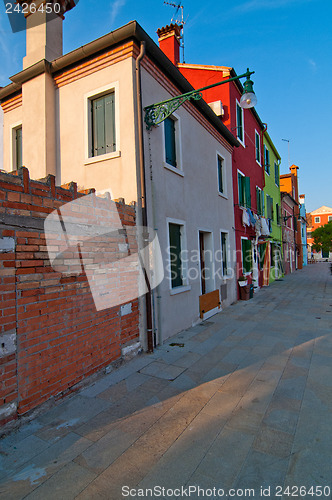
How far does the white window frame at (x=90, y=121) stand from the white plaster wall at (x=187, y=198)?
54 centimetres

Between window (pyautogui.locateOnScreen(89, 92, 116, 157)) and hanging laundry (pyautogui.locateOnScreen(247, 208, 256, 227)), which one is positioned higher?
window (pyautogui.locateOnScreen(89, 92, 116, 157))

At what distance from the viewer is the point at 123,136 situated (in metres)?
4.91

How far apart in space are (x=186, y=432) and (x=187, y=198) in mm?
4988

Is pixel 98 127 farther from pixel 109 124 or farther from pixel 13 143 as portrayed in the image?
pixel 13 143

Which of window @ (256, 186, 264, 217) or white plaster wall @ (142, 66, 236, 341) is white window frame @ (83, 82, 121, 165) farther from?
window @ (256, 186, 264, 217)

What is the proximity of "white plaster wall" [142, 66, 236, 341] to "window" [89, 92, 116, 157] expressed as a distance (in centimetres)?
69

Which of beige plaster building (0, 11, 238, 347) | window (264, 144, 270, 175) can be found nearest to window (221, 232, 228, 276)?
beige plaster building (0, 11, 238, 347)

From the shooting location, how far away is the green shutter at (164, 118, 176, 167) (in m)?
5.96

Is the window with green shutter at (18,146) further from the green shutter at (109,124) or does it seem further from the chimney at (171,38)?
the chimney at (171,38)

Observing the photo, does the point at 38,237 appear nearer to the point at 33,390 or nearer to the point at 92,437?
the point at 33,390

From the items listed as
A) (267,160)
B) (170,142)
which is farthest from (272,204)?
(170,142)

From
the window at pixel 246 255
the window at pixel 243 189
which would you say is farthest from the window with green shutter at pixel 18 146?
the window at pixel 246 255

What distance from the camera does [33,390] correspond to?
9.34 feet

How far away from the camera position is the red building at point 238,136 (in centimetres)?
943
